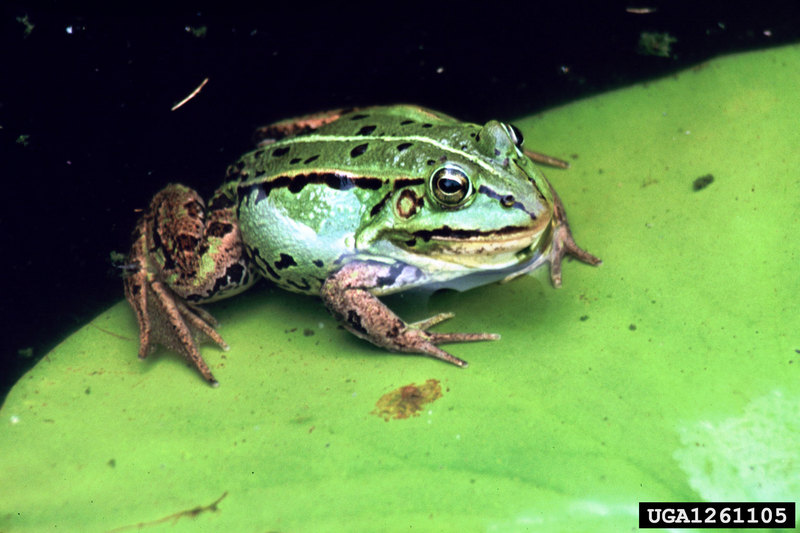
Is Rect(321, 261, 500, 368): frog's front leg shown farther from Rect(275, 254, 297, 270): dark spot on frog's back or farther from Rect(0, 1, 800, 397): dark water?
Rect(0, 1, 800, 397): dark water

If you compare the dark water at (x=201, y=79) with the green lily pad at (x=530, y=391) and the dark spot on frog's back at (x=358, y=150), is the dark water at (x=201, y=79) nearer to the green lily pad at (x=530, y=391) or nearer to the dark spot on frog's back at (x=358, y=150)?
the green lily pad at (x=530, y=391)

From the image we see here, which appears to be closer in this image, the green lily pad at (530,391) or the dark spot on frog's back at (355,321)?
the green lily pad at (530,391)

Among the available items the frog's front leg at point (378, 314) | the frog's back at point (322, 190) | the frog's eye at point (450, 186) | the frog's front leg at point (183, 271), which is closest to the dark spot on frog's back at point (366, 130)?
the frog's back at point (322, 190)

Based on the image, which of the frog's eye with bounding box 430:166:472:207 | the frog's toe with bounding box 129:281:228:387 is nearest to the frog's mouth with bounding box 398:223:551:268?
the frog's eye with bounding box 430:166:472:207

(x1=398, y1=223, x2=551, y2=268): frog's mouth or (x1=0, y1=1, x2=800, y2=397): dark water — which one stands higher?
(x1=0, y1=1, x2=800, y2=397): dark water

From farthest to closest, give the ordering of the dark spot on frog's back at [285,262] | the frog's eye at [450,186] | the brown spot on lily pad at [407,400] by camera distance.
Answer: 1. the dark spot on frog's back at [285,262]
2. the frog's eye at [450,186]
3. the brown spot on lily pad at [407,400]

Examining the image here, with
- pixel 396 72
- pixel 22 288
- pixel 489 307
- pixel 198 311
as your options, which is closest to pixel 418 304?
pixel 489 307

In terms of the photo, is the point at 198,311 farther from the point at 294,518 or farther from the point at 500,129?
the point at 500,129

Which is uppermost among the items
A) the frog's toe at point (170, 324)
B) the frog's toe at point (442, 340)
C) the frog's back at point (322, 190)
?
the frog's back at point (322, 190)
